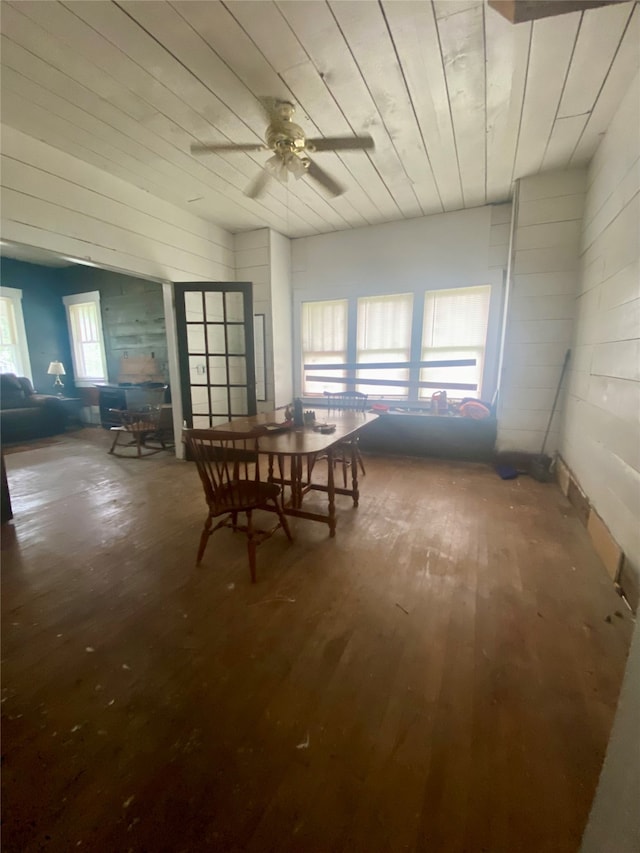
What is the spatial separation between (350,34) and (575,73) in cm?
141

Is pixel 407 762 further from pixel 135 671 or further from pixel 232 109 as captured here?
pixel 232 109

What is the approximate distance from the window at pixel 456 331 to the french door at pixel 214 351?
7.67 ft

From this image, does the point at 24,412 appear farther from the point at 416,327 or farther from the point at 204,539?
the point at 416,327

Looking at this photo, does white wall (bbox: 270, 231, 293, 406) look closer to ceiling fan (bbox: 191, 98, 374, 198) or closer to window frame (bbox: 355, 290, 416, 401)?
window frame (bbox: 355, 290, 416, 401)

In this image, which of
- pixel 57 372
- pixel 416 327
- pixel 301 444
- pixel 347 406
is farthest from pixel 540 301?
pixel 57 372

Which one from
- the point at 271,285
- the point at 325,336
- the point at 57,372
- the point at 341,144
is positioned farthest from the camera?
the point at 57,372

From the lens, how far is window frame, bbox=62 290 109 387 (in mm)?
6505

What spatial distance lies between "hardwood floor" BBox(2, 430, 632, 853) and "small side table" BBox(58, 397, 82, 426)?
15.7 feet

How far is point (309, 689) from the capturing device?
1.34 metres

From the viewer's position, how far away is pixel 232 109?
2344 mm

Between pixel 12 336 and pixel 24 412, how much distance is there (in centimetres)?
186

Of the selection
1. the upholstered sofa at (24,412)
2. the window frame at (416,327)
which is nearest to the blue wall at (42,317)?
the upholstered sofa at (24,412)

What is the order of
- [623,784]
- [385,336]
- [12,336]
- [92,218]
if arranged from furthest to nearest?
[12,336] → [385,336] → [92,218] → [623,784]

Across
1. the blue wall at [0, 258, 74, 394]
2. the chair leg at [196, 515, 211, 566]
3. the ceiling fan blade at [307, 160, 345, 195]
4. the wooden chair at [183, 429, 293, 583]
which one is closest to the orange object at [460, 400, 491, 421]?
the ceiling fan blade at [307, 160, 345, 195]
